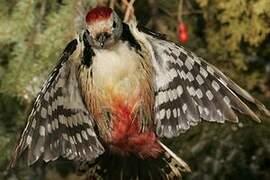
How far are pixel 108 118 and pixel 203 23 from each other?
4.27 ft

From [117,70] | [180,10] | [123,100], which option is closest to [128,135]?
[123,100]

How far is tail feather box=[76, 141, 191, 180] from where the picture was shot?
288 cm

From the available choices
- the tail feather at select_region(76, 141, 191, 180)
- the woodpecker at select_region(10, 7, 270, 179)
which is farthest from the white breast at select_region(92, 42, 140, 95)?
the tail feather at select_region(76, 141, 191, 180)

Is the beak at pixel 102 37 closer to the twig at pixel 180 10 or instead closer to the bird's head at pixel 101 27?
the bird's head at pixel 101 27

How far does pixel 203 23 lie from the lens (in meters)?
3.99

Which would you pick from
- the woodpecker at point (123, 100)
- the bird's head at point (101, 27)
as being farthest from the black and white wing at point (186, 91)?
the bird's head at point (101, 27)

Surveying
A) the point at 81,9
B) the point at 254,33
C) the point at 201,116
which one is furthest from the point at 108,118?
the point at 254,33

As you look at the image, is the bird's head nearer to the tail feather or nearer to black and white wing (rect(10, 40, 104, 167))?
black and white wing (rect(10, 40, 104, 167))

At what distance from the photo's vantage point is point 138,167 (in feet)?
9.47

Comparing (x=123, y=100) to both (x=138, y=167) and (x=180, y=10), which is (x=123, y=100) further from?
(x=180, y=10)

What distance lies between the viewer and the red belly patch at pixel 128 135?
280 cm

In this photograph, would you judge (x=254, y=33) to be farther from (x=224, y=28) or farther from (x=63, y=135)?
(x=63, y=135)

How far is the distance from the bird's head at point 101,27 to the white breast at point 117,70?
2.2 inches

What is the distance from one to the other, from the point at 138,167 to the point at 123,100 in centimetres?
24
